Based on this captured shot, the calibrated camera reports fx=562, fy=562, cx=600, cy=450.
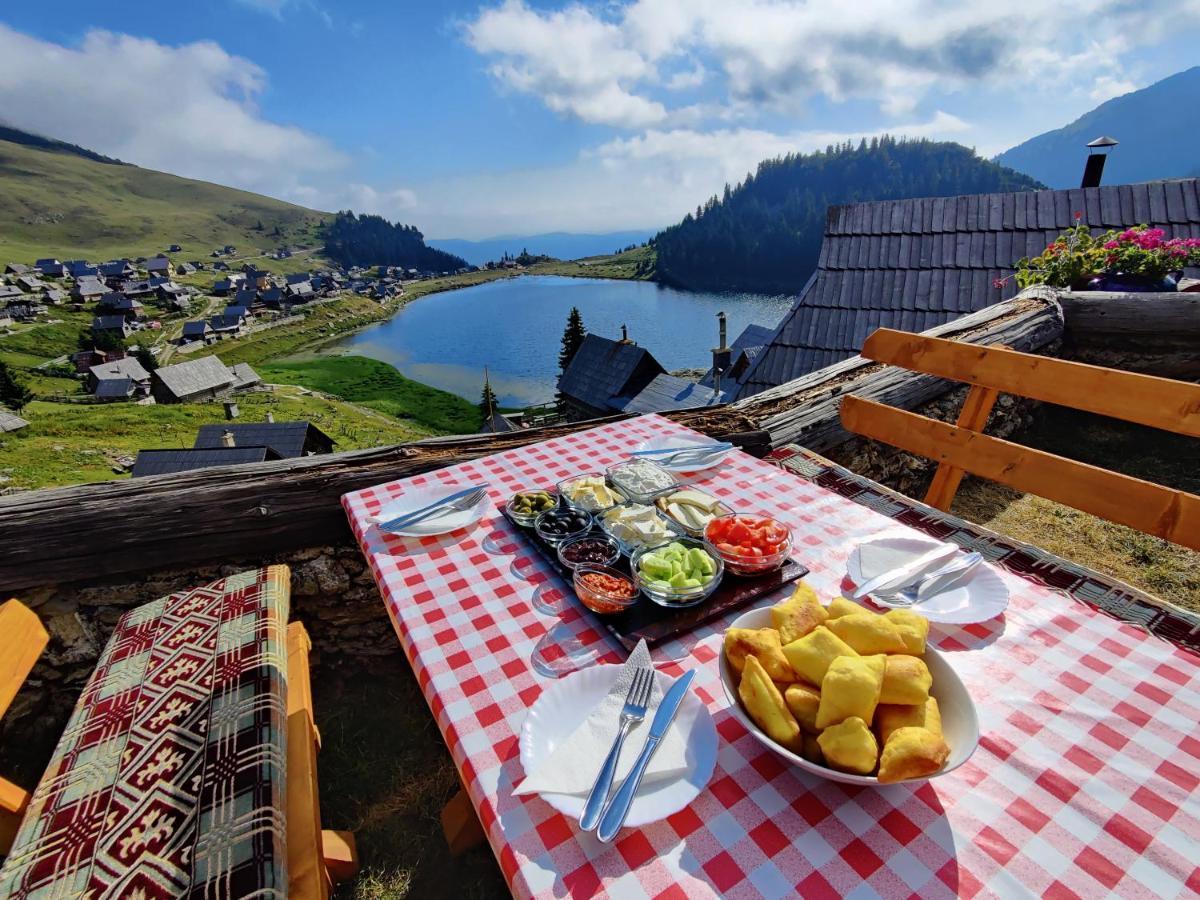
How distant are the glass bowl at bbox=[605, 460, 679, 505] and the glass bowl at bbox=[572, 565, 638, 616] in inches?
19.9

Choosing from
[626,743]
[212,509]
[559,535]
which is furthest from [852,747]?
[212,509]

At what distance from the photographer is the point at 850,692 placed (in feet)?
3.82

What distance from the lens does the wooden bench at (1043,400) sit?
89.2 inches

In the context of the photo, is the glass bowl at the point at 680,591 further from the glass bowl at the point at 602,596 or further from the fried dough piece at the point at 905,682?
the fried dough piece at the point at 905,682

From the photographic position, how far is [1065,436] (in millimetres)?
5281

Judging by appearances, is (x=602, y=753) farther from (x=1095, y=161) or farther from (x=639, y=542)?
(x=1095, y=161)

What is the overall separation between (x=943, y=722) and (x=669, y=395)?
21922mm

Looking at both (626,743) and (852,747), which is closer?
(852,747)

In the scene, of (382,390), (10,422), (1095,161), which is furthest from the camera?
(382,390)

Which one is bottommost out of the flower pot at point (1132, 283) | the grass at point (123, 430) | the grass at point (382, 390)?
the grass at point (382, 390)

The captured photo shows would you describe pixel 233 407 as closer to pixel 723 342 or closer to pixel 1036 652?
pixel 723 342

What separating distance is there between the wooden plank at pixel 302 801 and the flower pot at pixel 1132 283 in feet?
25.4

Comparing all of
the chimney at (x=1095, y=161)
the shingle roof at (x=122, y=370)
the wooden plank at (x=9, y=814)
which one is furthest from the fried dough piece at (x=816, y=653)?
the shingle roof at (x=122, y=370)

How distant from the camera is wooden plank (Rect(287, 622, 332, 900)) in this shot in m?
1.74
